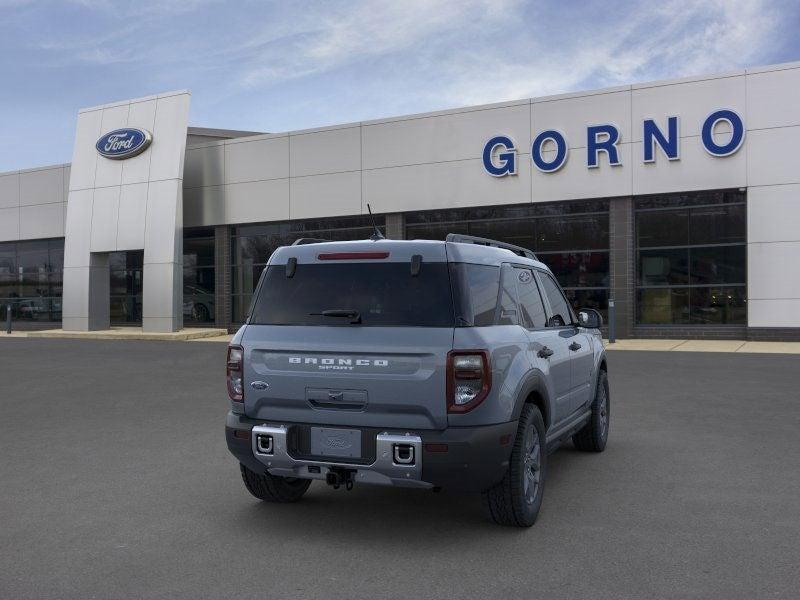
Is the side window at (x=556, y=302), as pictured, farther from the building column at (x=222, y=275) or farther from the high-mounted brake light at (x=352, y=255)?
the building column at (x=222, y=275)

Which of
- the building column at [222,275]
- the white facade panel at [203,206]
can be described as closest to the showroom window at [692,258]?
the building column at [222,275]

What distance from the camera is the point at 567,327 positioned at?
6375mm

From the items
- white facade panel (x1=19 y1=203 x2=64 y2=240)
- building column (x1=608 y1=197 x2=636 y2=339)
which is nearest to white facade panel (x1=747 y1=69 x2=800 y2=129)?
building column (x1=608 y1=197 x2=636 y2=339)

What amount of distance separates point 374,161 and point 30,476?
20.1 m

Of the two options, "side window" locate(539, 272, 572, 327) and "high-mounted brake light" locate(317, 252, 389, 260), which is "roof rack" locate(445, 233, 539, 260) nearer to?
"side window" locate(539, 272, 572, 327)

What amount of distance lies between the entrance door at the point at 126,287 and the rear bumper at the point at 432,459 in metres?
28.2

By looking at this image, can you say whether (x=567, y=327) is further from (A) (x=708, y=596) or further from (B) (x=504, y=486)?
(A) (x=708, y=596)

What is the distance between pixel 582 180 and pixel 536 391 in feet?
59.7

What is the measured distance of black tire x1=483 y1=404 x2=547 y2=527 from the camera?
15.7ft

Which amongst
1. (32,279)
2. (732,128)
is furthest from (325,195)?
(32,279)

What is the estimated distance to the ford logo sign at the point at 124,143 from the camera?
27.5m

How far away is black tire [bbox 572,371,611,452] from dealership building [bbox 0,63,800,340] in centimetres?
1521

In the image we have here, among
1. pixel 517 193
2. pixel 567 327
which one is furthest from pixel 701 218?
pixel 567 327

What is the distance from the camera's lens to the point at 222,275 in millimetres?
28766
